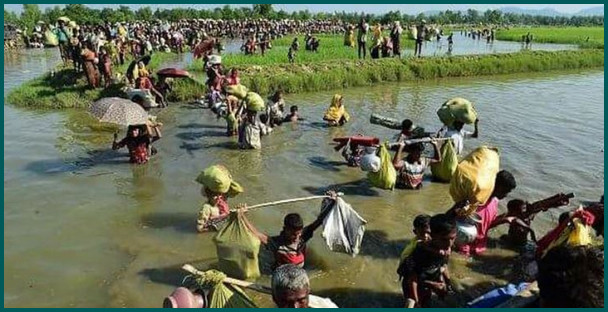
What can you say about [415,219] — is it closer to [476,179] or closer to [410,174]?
[476,179]

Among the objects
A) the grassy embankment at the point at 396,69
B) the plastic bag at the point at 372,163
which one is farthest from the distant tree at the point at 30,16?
the plastic bag at the point at 372,163

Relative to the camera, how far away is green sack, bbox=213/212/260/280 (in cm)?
511

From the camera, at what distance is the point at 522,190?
823 centimetres

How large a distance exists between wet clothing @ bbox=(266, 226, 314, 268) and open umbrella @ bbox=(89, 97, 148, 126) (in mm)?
4160

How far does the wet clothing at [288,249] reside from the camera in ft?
17.0

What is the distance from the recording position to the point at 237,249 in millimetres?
5121

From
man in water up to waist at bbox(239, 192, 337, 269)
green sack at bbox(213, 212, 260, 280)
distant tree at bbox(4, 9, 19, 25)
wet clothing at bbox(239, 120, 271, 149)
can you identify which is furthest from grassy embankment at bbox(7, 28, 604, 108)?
distant tree at bbox(4, 9, 19, 25)

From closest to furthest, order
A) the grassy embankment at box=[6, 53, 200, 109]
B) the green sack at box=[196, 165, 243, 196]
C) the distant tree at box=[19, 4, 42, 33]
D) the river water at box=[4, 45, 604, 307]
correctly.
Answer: the river water at box=[4, 45, 604, 307] → the green sack at box=[196, 165, 243, 196] → the grassy embankment at box=[6, 53, 200, 109] → the distant tree at box=[19, 4, 42, 33]

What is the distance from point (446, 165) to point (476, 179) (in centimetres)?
282

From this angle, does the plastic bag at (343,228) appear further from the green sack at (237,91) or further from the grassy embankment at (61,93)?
the grassy embankment at (61,93)

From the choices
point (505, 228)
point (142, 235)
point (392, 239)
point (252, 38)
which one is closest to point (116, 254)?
point (142, 235)

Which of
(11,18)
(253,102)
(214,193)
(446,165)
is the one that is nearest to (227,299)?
(214,193)

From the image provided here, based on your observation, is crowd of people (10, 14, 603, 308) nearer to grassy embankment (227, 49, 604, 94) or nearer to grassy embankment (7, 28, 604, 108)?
grassy embankment (7, 28, 604, 108)

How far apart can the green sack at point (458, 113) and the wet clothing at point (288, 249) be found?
3.72m
